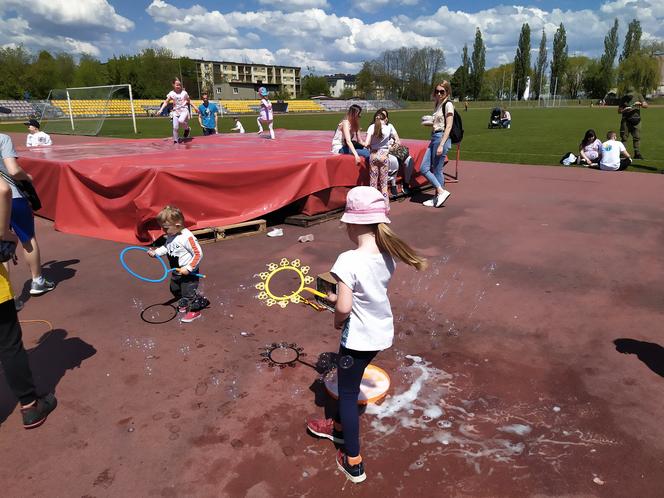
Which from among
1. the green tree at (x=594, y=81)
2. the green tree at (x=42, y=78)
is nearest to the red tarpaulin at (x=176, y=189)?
the green tree at (x=42, y=78)

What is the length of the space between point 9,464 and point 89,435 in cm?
44

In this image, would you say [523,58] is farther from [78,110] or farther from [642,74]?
[78,110]

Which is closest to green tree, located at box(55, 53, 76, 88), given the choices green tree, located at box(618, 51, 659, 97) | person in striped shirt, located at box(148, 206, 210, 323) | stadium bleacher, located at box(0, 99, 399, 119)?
stadium bleacher, located at box(0, 99, 399, 119)

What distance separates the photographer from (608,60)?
99.9m

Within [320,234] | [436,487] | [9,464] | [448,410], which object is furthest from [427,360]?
[320,234]

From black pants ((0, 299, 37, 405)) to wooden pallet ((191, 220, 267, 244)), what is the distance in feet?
13.0

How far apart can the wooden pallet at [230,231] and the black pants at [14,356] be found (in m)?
3.95

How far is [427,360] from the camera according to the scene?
3.83 m

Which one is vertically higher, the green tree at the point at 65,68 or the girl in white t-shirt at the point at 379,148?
the green tree at the point at 65,68

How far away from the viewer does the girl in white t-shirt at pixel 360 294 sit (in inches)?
95.3

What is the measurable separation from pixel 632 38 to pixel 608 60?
917 centimetres

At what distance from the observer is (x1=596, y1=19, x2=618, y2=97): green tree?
298 feet

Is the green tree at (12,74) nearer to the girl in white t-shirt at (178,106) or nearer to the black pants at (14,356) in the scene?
the girl in white t-shirt at (178,106)

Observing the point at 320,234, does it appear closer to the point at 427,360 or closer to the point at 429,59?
the point at 427,360
